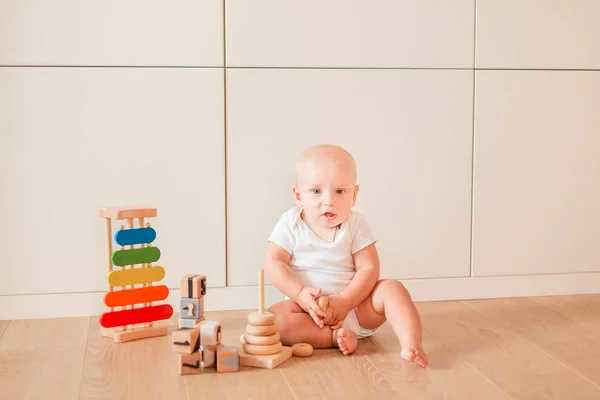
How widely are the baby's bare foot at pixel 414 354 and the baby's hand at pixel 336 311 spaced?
17 centimetres

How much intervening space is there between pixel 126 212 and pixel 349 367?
2.05ft

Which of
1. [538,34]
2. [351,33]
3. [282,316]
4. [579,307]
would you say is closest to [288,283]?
[282,316]

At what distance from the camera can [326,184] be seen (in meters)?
1.72

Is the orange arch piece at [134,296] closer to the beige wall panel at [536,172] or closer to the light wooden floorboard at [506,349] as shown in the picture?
the light wooden floorboard at [506,349]

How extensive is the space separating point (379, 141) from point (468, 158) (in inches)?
10.5

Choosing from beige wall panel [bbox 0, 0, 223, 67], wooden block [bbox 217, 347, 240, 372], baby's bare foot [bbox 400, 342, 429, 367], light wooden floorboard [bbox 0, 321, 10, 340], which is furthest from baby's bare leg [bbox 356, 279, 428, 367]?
light wooden floorboard [bbox 0, 321, 10, 340]

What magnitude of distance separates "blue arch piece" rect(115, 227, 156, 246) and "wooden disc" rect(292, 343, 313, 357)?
44 centimetres

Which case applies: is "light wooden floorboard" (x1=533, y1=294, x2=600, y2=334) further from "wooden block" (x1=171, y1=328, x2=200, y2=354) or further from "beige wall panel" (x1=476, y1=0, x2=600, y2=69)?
"wooden block" (x1=171, y1=328, x2=200, y2=354)

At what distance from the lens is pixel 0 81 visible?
1880mm

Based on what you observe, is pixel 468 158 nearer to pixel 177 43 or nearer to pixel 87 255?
pixel 177 43

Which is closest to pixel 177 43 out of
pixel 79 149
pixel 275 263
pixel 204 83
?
pixel 204 83

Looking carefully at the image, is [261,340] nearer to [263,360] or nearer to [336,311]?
[263,360]

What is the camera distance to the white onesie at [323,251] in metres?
1.76

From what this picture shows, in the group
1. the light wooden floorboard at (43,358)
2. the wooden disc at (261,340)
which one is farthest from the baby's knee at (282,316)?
the light wooden floorboard at (43,358)
